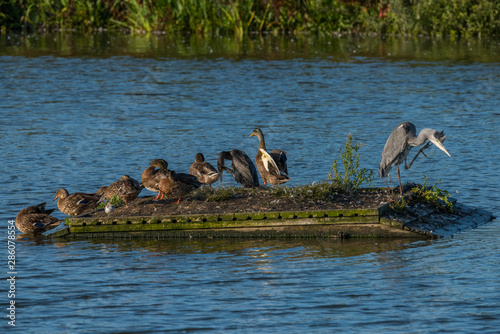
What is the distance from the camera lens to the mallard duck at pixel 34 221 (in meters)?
13.6

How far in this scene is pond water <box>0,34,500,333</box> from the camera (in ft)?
33.4

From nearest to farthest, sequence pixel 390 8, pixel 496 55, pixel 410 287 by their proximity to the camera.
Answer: pixel 410 287
pixel 496 55
pixel 390 8

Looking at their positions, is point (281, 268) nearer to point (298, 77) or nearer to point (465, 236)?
point (465, 236)

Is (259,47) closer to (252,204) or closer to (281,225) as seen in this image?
(252,204)

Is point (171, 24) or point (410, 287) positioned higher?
point (171, 24)

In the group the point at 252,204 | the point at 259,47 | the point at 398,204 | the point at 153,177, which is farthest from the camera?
the point at 259,47

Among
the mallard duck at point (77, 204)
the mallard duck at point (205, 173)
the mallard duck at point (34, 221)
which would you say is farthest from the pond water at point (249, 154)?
the mallard duck at point (205, 173)

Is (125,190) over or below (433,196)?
over

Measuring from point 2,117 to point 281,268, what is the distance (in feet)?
50.8

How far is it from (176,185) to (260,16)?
116 ft

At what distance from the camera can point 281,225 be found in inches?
509

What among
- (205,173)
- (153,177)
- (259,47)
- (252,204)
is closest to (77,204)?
(153,177)

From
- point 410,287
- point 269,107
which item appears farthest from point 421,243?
point 269,107

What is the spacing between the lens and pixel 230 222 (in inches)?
511
